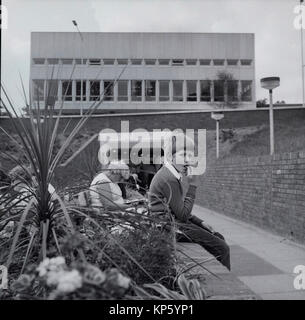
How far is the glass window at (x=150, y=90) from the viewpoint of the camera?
140ft

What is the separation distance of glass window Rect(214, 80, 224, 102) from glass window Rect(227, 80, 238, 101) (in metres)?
0.65

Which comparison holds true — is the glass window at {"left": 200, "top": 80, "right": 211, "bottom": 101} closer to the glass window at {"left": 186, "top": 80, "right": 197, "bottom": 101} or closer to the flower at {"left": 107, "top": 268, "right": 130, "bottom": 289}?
the glass window at {"left": 186, "top": 80, "right": 197, "bottom": 101}

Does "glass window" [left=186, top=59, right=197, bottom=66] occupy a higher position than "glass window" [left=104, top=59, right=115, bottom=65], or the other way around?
"glass window" [left=186, top=59, right=197, bottom=66]

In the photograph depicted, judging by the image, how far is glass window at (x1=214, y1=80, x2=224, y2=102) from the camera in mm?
40256

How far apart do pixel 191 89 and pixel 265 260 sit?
3731 cm

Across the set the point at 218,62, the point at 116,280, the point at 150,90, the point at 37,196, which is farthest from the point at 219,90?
the point at 116,280

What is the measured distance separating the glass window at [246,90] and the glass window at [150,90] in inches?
309

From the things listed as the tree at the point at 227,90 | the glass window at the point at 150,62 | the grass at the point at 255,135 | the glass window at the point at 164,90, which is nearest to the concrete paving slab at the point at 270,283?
the grass at the point at 255,135

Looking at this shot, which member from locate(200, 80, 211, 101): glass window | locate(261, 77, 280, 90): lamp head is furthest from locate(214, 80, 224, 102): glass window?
locate(261, 77, 280, 90): lamp head

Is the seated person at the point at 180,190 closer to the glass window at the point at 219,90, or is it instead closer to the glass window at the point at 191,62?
the glass window at the point at 219,90

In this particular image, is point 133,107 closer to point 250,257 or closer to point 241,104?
point 241,104

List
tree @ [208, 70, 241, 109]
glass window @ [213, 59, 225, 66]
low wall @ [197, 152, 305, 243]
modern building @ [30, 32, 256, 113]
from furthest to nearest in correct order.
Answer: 1. glass window @ [213, 59, 225, 66]
2. tree @ [208, 70, 241, 109]
3. modern building @ [30, 32, 256, 113]
4. low wall @ [197, 152, 305, 243]

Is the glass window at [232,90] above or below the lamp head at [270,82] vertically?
above

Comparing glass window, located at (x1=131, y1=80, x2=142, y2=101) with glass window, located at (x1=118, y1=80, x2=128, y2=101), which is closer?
glass window, located at (x1=131, y1=80, x2=142, y2=101)
